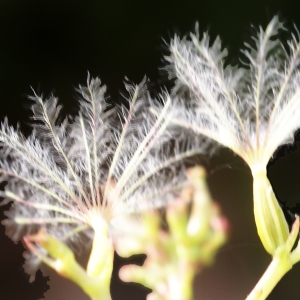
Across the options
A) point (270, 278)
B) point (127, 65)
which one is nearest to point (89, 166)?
point (127, 65)

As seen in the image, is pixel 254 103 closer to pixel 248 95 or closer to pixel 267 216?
pixel 248 95

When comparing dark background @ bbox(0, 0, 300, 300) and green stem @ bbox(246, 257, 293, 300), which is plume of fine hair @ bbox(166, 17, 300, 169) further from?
green stem @ bbox(246, 257, 293, 300)

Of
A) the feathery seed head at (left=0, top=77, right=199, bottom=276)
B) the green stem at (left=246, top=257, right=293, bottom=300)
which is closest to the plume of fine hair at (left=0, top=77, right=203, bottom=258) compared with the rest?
the feathery seed head at (left=0, top=77, right=199, bottom=276)

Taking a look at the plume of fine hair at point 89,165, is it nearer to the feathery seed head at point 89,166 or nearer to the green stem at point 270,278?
the feathery seed head at point 89,166

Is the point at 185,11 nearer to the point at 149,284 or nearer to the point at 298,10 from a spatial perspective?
the point at 298,10

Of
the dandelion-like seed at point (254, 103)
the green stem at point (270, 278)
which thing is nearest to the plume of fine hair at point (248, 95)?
the dandelion-like seed at point (254, 103)

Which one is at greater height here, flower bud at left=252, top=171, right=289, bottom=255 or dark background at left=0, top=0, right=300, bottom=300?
dark background at left=0, top=0, right=300, bottom=300

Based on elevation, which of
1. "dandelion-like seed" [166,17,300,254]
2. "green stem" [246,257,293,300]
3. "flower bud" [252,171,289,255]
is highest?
"dandelion-like seed" [166,17,300,254]
